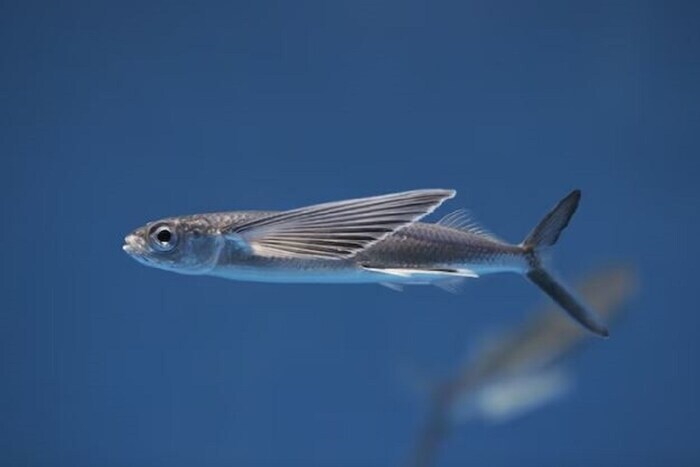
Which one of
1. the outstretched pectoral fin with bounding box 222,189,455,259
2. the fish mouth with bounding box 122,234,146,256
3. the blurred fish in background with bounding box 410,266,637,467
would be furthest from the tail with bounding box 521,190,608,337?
the blurred fish in background with bounding box 410,266,637,467

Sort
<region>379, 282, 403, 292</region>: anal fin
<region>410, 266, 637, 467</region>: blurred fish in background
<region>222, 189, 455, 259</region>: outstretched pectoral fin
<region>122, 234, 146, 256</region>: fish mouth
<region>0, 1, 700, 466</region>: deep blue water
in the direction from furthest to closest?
<region>0, 1, 700, 466</region>: deep blue water < <region>410, 266, 637, 467</region>: blurred fish in background < <region>379, 282, 403, 292</region>: anal fin < <region>122, 234, 146, 256</region>: fish mouth < <region>222, 189, 455, 259</region>: outstretched pectoral fin

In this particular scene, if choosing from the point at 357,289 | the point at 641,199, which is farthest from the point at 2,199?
the point at 641,199

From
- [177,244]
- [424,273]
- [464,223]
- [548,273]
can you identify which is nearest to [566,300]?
[548,273]

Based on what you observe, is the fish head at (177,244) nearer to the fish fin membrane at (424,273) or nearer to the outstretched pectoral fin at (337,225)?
the outstretched pectoral fin at (337,225)

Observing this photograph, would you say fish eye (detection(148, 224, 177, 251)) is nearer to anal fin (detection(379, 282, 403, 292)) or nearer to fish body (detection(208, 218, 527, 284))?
fish body (detection(208, 218, 527, 284))

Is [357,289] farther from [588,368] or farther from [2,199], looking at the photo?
[2,199]

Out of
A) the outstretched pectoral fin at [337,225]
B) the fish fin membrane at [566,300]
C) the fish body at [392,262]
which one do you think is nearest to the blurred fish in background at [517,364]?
the fish fin membrane at [566,300]
